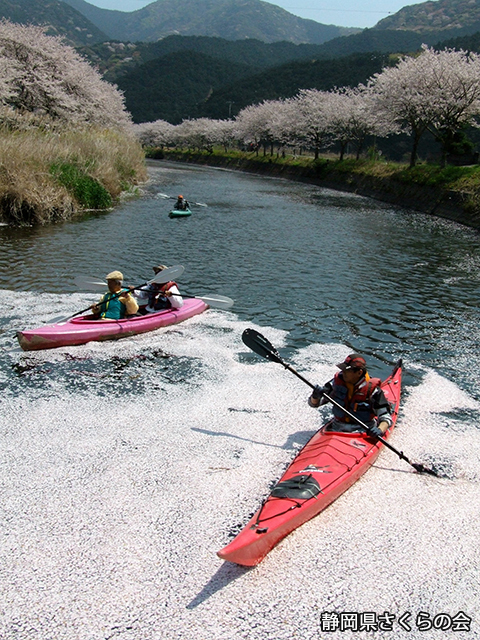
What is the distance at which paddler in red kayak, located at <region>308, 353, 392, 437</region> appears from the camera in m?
5.64

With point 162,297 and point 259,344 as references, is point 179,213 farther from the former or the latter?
point 259,344

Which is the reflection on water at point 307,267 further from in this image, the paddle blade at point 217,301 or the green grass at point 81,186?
the green grass at point 81,186

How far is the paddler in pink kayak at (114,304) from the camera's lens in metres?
8.79

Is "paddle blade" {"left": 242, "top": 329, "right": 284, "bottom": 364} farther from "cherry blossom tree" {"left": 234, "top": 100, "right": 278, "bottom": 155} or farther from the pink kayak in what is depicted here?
"cherry blossom tree" {"left": 234, "top": 100, "right": 278, "bottom": 155}

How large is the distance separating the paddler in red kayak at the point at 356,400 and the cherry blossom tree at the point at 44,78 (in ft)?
78.5

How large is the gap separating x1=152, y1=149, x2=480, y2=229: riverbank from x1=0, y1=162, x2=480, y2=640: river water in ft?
41.2

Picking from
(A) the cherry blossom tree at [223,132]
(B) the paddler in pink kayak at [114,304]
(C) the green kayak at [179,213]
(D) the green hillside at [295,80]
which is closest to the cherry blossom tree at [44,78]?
(C) the green kayak at [179,213]

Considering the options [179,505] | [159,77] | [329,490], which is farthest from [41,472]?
[159,77]

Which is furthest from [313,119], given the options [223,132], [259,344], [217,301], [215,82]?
[215,82]

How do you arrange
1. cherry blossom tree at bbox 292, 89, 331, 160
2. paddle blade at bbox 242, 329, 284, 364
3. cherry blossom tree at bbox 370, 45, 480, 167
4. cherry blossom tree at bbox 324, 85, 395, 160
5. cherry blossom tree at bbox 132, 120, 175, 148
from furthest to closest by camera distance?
cherry blossom tree at bbox 132, 120, 175, 148, cherry blossom tree at bbox 292, 89, 331, 160, cherry blossom tree at bbox 324, 85, 395, 160, cherry blossom tree at bbox 370, 45, 480, 167, paddle blade at bbox 242, 329, 284, 364

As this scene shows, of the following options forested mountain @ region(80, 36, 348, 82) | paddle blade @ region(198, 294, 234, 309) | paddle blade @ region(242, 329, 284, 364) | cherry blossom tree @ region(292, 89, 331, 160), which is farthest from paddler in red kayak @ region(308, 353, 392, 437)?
forested mountain @ region(80, 36, 348, 82)

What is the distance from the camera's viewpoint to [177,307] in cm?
991

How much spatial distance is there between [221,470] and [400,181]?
28385 mm

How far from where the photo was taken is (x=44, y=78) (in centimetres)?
2753
